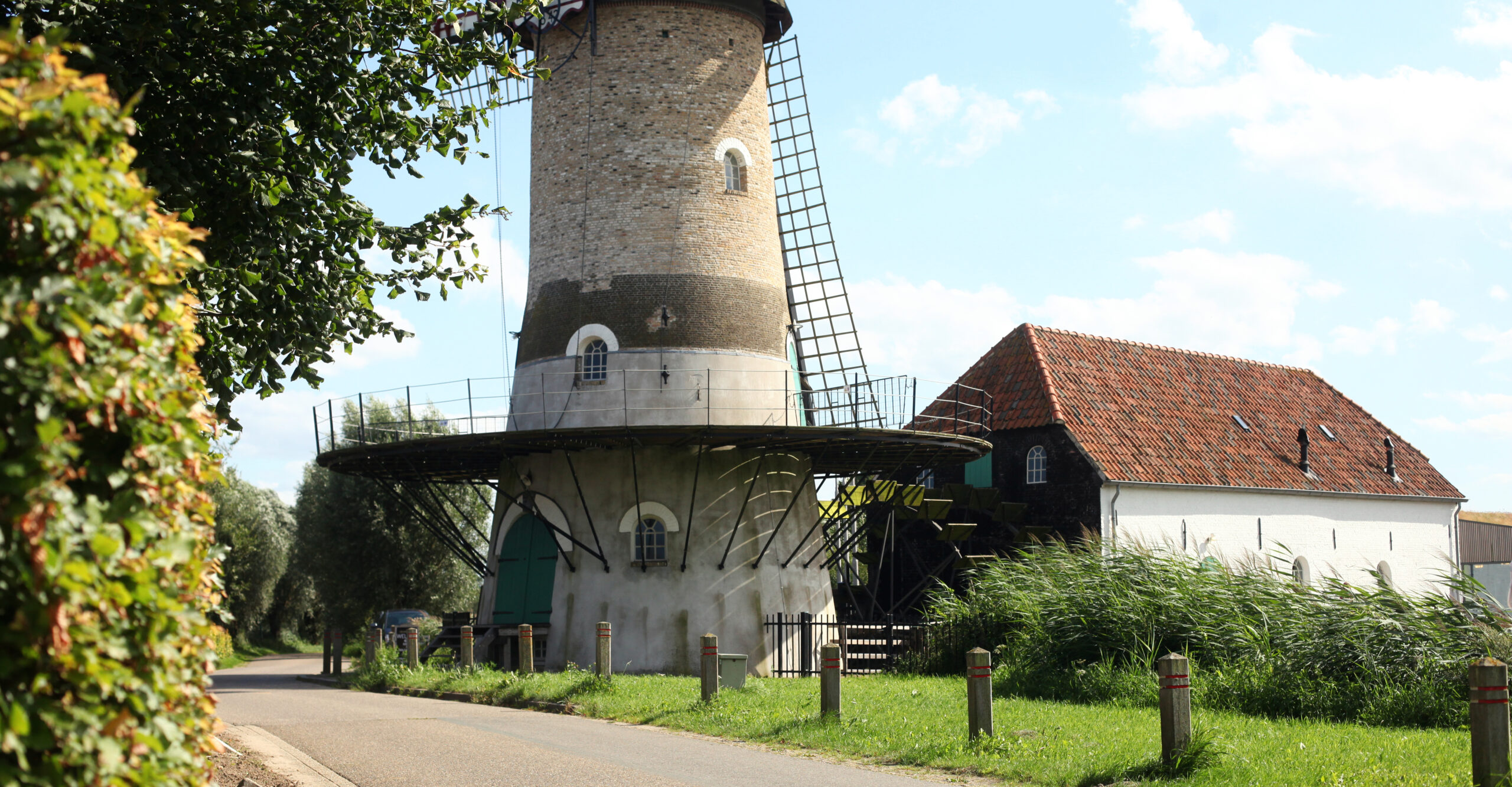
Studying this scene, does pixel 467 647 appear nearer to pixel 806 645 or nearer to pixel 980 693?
pixel 806 645

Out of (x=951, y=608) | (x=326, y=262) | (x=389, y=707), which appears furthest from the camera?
(x=951, y=608)

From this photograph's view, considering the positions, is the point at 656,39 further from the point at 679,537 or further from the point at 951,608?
the point at 951,608

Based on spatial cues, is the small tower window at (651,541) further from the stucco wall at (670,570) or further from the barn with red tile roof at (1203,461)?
the barn with red tile roof at (1203,461)

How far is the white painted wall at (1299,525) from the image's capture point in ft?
90.4

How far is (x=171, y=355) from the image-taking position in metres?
4.48

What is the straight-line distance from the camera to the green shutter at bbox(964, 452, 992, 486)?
29.7 metres

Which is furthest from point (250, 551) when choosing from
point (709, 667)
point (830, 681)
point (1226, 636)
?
point (1226, 636)

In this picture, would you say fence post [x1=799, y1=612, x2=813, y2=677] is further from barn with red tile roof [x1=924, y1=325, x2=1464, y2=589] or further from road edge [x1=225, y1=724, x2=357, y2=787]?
road edge [x1=225, y1=724, x2=357, y2=787]

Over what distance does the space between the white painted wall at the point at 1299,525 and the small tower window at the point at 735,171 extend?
992 centimetres

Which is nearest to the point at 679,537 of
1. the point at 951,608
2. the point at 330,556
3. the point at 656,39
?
the point at 951,608

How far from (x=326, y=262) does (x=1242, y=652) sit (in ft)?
36.0

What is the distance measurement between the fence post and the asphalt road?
270 inches

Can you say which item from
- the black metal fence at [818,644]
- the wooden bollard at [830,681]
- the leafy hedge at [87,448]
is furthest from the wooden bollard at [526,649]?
the leafy hedge at [87,448]

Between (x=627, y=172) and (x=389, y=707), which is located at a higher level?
(x=627, y=172)
